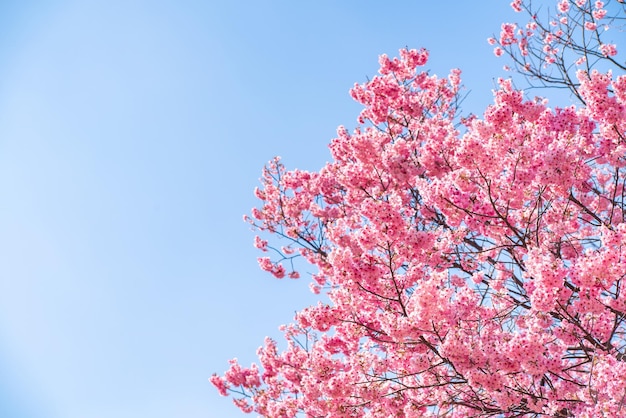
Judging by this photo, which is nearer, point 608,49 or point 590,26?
point 590,26

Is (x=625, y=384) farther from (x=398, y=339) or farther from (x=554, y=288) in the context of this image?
(x=398, y=339)

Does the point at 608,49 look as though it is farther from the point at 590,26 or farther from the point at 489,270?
the point at 489,270

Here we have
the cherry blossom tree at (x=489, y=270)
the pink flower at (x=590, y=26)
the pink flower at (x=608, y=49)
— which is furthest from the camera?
the pink flower at (x=608, y=49)

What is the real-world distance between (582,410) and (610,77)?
3.45 meters

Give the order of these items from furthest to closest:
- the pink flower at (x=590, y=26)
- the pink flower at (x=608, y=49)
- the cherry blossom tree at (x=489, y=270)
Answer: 1. the pink flower at (x=608, y=49)
2. the pink flower at (x=590, y=26)
3. the cherry blossom tree at (x=489, y=270)

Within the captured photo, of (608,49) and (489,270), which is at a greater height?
(608,49)

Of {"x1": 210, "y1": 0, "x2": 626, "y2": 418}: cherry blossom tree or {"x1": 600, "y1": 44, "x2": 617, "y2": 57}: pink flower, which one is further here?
{"x1": 600, "y1": 44, "x2": 617, "y2": 57}: pink flower

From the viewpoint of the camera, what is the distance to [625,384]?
3.91 m

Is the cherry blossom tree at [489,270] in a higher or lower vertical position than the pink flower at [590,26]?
lower

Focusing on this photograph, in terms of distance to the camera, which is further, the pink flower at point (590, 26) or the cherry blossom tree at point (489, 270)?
the pink flower at point (590, 26)

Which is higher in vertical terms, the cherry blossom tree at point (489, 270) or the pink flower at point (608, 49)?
the pink flower at point (608, 49)

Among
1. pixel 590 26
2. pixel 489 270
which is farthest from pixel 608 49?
pixel 489 270

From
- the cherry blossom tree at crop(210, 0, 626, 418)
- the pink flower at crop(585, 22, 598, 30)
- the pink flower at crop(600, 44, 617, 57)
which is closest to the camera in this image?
the cherry blossom tree at crop(210, 0, 626, 418)

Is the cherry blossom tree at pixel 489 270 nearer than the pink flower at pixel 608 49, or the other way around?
the cherry blossom tree at pixel 489 270
